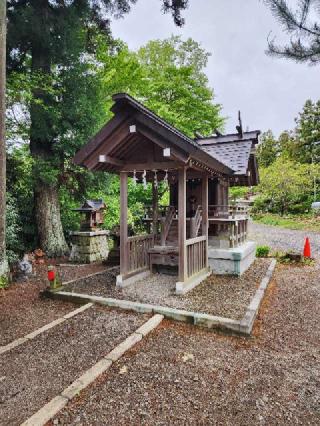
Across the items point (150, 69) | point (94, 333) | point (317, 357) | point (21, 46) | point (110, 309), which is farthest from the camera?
point (150, 69)

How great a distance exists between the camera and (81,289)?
5.53 m

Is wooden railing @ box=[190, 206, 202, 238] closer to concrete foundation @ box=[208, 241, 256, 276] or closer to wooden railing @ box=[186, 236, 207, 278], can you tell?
wooden railing @ box=[186, 236, 207, 278]

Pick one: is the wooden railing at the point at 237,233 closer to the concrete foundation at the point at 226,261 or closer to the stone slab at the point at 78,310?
the concrete foundation at the point at 226,261

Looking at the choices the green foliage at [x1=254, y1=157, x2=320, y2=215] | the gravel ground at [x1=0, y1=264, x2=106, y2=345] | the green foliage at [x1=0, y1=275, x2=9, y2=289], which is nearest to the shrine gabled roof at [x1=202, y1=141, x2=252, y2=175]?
the gravel ground at [x1=0, y1=264, x2=106, y2=345]

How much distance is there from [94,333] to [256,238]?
41.3 feet

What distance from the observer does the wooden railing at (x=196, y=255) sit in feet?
18.7

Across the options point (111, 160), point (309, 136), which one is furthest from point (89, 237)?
point (309, 136)

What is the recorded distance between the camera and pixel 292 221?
20.9 metres

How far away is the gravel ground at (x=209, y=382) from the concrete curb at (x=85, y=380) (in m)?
0.06

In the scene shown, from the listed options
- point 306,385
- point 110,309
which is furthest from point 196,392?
point 110,309

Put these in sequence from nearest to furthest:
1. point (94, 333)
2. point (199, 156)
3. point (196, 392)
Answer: point (196, 392) < point (94, 333) < point (199, 156)

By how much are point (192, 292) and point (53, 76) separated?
7.81 meters

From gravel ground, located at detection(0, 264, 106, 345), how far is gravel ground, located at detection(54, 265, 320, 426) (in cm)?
181

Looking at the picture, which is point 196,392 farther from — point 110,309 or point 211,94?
point 211,94
